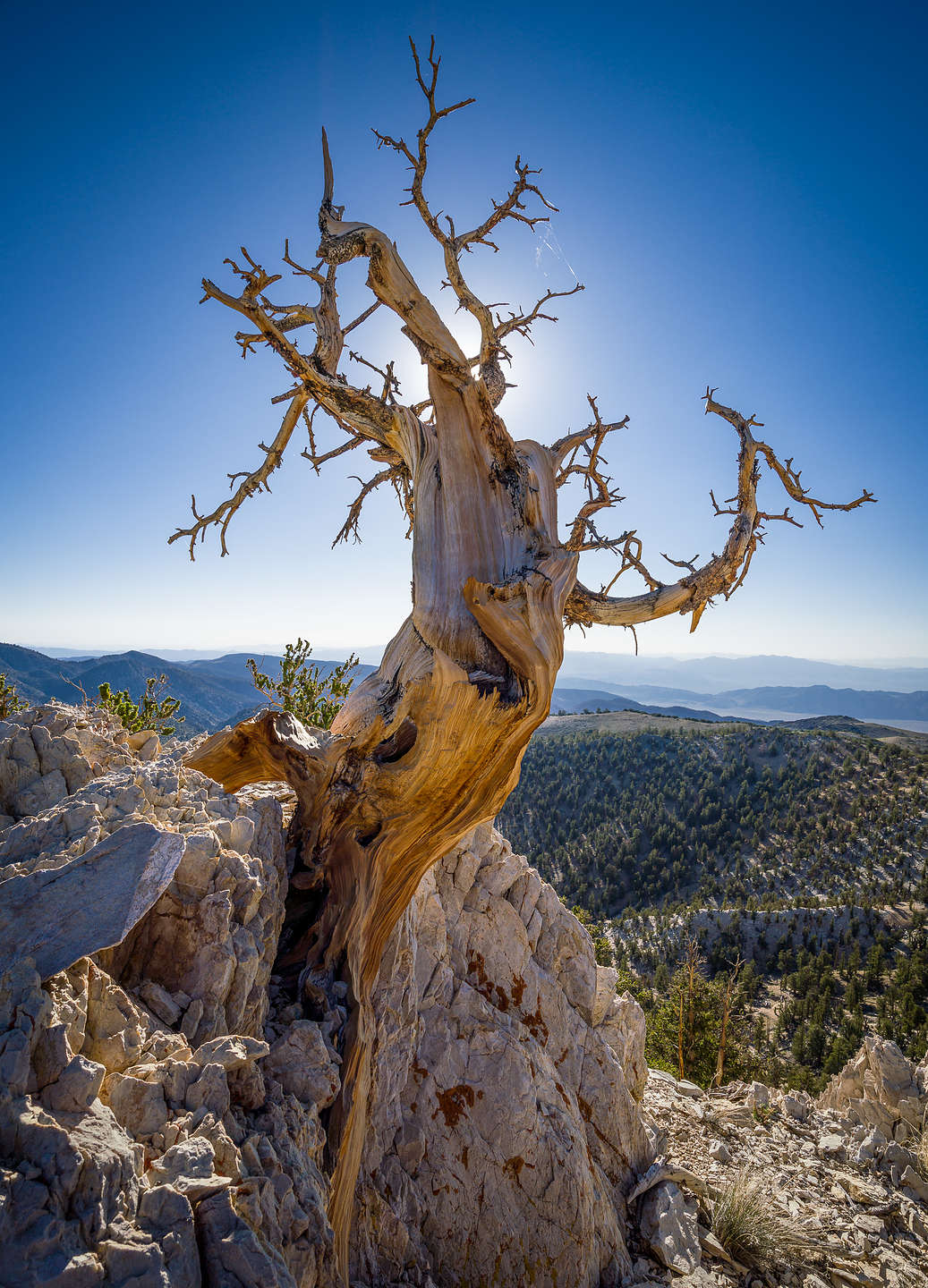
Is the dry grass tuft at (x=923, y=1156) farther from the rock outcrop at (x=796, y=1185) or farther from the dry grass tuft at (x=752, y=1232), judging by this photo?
the dry grass tuft at (x=752, y=1232)

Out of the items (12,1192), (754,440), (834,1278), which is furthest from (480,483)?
(834,1278)

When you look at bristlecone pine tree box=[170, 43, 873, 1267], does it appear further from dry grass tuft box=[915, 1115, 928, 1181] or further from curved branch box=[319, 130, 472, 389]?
dry grass tuft box=[915, 1115, 928, 1181]

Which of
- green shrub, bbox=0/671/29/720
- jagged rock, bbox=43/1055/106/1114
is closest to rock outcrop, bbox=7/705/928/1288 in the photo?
jagged rock, bbox=43/1055/106/1114

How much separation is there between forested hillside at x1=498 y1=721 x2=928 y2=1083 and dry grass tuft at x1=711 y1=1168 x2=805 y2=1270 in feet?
76.4

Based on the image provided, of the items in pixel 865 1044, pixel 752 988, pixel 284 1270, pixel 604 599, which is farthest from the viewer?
pixel 752 988

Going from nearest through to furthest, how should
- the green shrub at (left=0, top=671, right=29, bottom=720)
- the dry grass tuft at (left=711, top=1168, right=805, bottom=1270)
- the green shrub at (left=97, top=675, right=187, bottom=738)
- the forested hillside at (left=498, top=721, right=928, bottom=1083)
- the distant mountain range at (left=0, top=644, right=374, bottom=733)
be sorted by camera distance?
the dry grass tuft at (left=711, top=1168, right=805, bottom=1270) → the green shrub at (left=0, top=671, right=29, bottom=720) → the green shrub at (left=97, top=675, right=187, bottom=738) → the forested hillside at (left=498, top=721, right=928, bottom=1083) → the distant mountain range at (left=0, top=644, right=374, bottom=733)

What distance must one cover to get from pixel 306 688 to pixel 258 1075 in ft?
28.3

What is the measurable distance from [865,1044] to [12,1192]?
16.6 metres

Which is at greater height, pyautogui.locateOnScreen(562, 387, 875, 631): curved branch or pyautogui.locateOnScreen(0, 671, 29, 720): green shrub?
pyautogui.locateOnScreen(562, 387, 875, 631): curved branch

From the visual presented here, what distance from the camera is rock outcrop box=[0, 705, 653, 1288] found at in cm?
156

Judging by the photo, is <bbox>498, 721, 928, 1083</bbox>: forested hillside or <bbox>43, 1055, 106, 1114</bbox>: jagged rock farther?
<bbox>498, 721, 928, 1083</bbox>: forested hillside

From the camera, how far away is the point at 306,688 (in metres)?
10.6

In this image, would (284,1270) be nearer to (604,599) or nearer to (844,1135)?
(604,599)

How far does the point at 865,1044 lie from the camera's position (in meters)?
12.4
